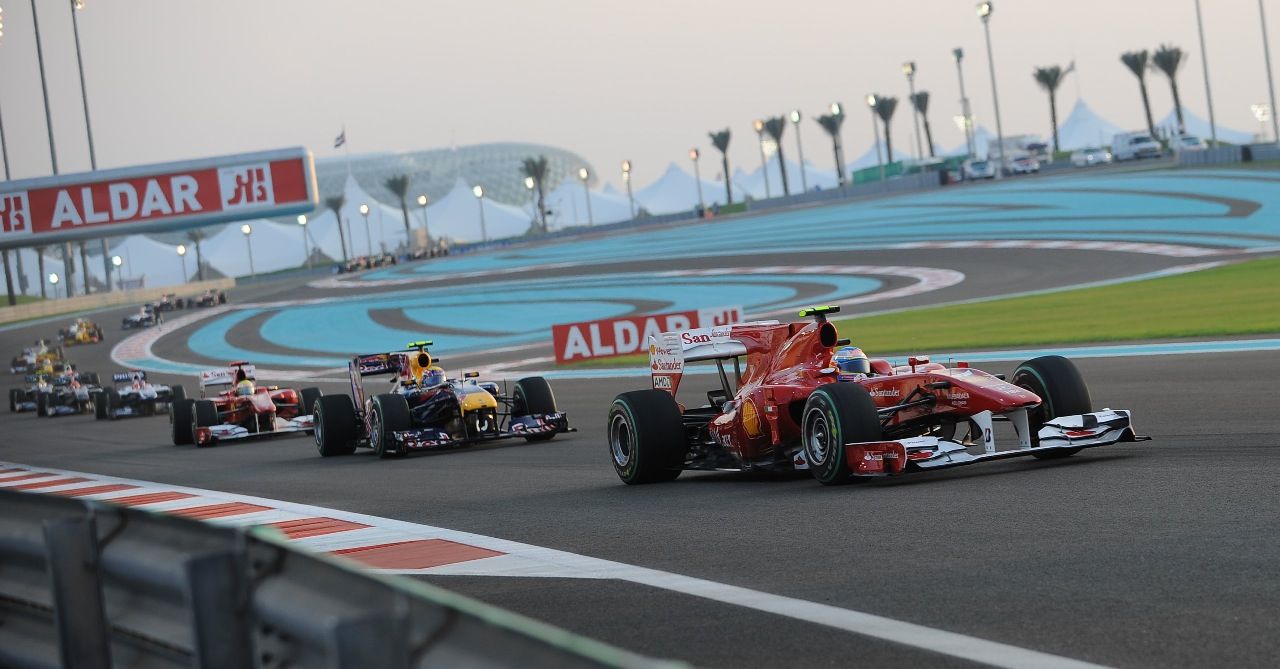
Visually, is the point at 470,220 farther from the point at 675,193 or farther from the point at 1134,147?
the point at 1134,147

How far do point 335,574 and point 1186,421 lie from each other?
11.1 m

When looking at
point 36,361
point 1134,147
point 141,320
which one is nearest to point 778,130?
point 1134,147

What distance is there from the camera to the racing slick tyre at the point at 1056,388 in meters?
11.6

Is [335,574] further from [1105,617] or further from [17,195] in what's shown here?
[17,195]

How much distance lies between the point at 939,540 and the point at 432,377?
1142 cm

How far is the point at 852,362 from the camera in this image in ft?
40.0

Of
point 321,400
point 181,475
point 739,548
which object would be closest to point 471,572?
point 739,548

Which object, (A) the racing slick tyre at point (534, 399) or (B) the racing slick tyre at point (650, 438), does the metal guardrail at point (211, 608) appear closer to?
(B) the racing slick tyre at point (650, 438)

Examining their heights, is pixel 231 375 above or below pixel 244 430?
above

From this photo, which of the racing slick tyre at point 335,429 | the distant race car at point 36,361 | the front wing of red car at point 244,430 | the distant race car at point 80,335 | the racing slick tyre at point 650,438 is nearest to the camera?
the racing slick tyre at point 650,438

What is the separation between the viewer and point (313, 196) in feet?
82.8

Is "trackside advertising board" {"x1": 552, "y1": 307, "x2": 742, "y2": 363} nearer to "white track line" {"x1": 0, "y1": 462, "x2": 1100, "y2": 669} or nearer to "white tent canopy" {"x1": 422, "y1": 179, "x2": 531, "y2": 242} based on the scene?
"white track line" {"x1": 0, "y1": 462, "x2": 1100, "y2": 669}

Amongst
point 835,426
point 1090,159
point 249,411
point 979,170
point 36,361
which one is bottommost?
point 249,411

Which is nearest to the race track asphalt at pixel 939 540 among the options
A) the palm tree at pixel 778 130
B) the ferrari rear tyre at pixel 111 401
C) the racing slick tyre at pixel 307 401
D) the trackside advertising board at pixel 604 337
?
the racing slick tyre at pixel 307 401
